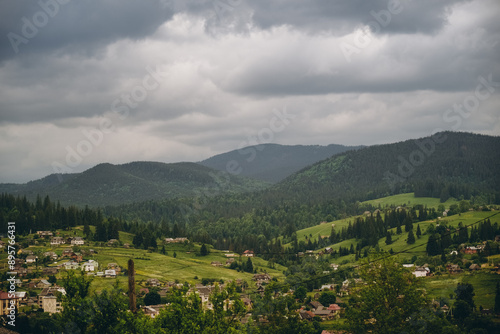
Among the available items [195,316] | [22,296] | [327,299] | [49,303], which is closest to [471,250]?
[327,299]

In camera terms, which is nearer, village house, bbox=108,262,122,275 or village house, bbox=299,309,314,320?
village house, bbox=299,309,314,320

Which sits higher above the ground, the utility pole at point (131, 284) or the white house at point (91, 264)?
the utility pole at point (131, 284)

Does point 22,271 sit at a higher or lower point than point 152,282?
higher

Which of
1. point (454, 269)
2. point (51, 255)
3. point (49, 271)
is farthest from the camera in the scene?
point (51, 255)

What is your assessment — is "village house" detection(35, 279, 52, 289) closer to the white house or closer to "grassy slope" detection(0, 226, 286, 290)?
"grassy slope" detection(0, 226, 286, 290)

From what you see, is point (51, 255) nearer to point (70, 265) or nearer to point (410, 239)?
point (70, 265)

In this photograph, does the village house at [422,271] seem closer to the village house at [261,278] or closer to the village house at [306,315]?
the village house at [306,315]

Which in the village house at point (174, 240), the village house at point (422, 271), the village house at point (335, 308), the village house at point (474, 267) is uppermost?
the village house at point (174, 240)

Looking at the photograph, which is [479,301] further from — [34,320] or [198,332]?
[34,320]

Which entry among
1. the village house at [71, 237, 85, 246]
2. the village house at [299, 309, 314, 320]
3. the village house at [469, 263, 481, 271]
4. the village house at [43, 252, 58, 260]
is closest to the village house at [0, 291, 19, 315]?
the village house at [43, 252, 58, 260]

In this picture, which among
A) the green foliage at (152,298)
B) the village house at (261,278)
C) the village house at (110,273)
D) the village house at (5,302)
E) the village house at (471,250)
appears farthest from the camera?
the village house at (261,278)

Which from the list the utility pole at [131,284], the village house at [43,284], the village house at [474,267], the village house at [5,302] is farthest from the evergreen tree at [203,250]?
the utility pole at [131,284]

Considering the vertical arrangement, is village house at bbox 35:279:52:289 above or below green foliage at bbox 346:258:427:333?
below

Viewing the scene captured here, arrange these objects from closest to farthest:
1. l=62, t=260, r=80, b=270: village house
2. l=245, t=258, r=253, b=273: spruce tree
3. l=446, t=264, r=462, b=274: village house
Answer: l=62, t=260, r=80, b=270: village house → l=446, t=264, r=462, b=274: village house → l=245, t=258, r=253, b=273: spruce tree
